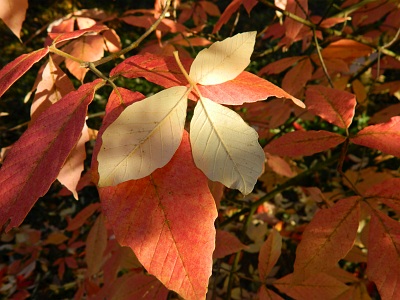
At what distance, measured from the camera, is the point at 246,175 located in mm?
356

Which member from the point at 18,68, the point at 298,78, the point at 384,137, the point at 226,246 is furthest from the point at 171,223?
the point at 298,78

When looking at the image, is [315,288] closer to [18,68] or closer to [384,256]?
[384,256]

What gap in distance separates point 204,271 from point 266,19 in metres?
3.99

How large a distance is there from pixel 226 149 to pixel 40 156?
0.19 meters

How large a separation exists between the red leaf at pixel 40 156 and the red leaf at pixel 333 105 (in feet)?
1.33

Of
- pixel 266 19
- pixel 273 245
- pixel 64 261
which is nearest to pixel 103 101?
pixel 64 261

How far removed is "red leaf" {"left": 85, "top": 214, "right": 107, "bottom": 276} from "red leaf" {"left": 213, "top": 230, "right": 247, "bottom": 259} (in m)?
0.34

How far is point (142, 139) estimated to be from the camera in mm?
362

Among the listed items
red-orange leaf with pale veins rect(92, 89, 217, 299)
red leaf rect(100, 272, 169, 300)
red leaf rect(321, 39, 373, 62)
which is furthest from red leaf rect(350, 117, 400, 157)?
red leaf rect(321, 39, 373, 62)

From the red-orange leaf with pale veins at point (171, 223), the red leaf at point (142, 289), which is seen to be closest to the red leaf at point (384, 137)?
the red-orange leaf with pale veins at point (171, 223)

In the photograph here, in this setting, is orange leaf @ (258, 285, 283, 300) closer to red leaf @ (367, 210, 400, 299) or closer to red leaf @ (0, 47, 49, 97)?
red leaf @ (367, 210, 400, 299)

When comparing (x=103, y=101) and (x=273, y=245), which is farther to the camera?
(x=103, y=101)

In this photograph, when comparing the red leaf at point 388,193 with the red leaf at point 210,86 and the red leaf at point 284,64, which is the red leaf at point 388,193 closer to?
the red leaf at point 210,86

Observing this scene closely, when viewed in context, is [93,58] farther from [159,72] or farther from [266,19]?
[266,19]
